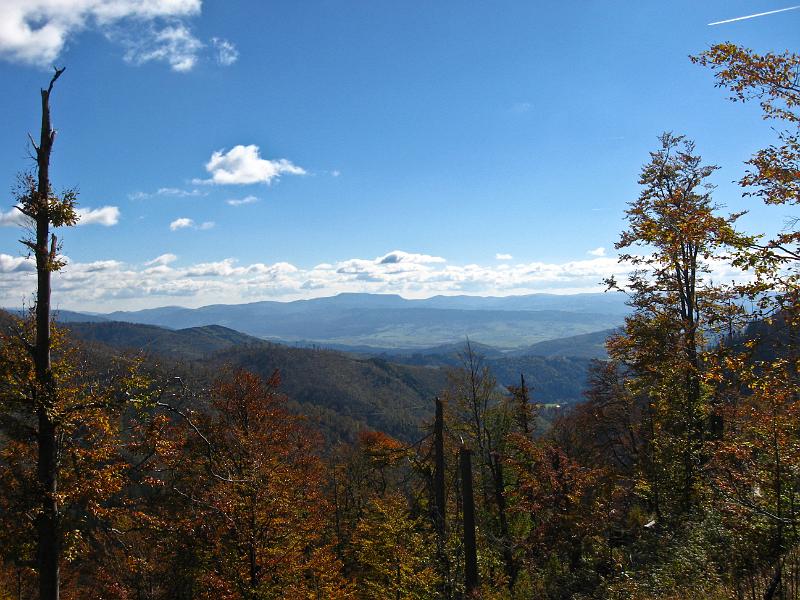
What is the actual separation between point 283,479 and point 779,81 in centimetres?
2111

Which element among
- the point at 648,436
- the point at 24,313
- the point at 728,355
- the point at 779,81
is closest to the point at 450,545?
the point at 648,436

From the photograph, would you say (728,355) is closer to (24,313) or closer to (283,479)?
(24,313)

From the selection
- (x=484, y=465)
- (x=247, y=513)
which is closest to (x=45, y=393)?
(x=247, y=513)

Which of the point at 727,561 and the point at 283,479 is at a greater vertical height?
the point at 727,561

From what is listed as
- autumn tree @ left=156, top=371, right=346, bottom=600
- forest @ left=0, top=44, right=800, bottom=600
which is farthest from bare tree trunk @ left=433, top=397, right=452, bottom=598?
autumn tree @ left=156, top=371, right=346, bottom=600

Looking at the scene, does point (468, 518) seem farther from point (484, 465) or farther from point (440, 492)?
point (484, 465)

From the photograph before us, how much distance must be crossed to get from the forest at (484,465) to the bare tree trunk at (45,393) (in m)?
0.04

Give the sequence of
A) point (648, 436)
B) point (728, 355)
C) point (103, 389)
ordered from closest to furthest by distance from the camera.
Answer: point (728, 355) → point (103, 389) → point (648, 436)

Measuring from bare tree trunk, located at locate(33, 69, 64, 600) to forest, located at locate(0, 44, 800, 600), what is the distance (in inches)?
1.8

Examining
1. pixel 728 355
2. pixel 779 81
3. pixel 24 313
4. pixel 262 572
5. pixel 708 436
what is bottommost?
pixel 262 572

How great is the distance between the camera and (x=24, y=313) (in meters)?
10.7

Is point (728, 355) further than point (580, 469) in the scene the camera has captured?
No

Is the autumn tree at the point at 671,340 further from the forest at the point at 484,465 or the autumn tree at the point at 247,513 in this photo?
the autumn tree at the point at 247,513

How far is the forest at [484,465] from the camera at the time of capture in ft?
31.2
